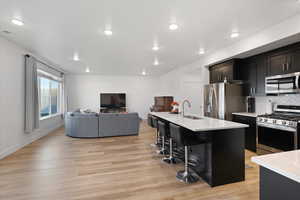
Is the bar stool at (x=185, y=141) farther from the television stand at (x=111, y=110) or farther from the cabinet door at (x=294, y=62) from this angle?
the television stand at (x=111, y=110)

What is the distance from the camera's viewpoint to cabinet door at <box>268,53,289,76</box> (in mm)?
3174

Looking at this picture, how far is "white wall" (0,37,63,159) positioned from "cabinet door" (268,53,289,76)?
6014 mm

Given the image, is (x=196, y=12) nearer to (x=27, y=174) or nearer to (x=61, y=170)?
(x=61, y=170)

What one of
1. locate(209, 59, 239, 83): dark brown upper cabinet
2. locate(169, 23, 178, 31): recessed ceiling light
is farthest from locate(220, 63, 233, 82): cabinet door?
locate(169, 23, 178, 31): recessed ceiling light

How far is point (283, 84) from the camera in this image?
314 cm

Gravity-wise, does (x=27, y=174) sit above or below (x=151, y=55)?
A: below

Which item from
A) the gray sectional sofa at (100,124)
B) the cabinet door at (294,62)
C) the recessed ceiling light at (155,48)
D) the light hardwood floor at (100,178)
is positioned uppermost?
the recessed ceiling light at (155,48)

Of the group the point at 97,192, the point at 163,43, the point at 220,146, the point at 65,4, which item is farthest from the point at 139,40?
the point at 97,192

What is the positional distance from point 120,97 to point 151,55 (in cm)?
428

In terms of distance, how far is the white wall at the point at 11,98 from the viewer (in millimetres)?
3346

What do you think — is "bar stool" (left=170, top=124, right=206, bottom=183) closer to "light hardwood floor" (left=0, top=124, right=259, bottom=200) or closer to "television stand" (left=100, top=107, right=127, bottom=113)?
"light hardwood floor" (left=0, top=124, right=259, bottom=200)

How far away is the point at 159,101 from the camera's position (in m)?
8.38

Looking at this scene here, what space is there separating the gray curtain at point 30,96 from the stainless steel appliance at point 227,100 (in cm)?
518

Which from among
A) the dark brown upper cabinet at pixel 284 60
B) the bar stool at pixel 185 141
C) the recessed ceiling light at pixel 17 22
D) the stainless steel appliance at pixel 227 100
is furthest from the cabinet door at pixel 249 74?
the recessed ceiling light at pixel 17 22
